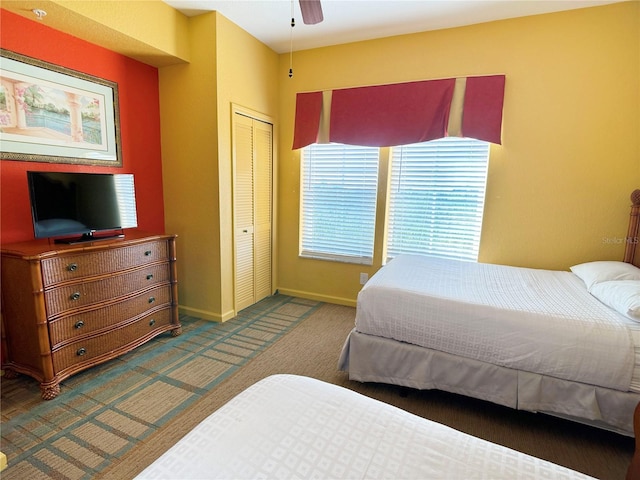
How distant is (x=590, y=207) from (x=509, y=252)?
27.9 inches

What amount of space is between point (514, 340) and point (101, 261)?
8.82ft

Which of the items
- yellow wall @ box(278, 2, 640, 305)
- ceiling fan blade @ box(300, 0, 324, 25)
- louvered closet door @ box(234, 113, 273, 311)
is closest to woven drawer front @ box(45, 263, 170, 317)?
louvered closet door @ box(234, 113, 273, 311)

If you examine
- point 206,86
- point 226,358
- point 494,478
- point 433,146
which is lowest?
point 226,358

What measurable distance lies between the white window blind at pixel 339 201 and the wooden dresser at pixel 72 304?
Result: 1720 mm

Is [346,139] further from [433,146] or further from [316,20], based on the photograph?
[316,20]

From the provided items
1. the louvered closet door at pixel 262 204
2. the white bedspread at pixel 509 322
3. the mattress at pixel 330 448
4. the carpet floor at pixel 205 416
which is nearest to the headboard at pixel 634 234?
the white bedspread at pixel 509 322

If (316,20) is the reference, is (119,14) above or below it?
above

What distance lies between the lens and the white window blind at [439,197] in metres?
3.08

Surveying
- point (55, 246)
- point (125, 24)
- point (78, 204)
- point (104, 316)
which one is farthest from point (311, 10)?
point (104, 316)

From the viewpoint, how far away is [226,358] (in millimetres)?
2594

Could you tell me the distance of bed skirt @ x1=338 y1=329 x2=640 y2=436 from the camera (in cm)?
165

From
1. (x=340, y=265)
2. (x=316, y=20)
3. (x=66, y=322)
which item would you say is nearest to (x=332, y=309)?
(x=340, y=265)

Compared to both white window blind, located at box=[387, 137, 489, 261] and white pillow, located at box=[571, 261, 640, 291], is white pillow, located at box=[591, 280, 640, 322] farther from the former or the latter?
white window blind, located at box=[387, 137, 489, 261]

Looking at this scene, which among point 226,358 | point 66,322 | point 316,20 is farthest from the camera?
point 226,358
